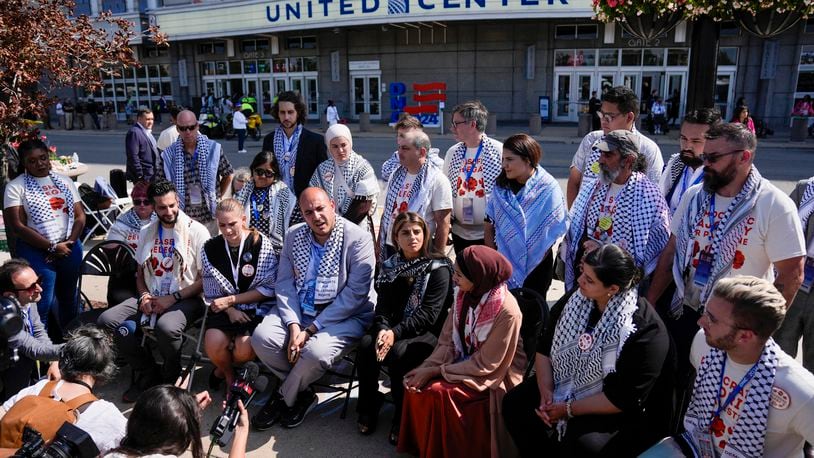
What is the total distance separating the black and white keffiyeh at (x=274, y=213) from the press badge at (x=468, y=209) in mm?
1481

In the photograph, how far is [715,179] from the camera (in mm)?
3271

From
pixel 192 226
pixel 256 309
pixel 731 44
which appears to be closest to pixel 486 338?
pixel 256 309

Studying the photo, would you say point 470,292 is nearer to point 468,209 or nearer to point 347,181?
point 468,209

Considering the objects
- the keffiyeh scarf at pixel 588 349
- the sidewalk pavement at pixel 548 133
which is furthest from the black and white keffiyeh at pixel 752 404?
the sidewalk pavement at pixel 548 133

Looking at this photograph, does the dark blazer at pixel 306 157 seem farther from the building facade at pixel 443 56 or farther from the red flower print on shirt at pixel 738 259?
the building facade at pixel 443 56

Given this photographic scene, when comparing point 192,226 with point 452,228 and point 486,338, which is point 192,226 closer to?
point 452,228

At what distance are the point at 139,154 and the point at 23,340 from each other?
170 inches

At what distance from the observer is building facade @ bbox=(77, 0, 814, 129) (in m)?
23.5

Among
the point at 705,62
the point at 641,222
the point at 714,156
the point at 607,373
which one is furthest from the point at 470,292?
the point at 705,62

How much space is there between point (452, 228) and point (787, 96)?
926 inches

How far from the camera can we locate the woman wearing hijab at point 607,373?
288 cm

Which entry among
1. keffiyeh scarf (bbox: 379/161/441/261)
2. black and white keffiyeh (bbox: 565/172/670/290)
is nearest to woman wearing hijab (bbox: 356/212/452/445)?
keffiyeh scarf (bbox: 379/161/441/261)

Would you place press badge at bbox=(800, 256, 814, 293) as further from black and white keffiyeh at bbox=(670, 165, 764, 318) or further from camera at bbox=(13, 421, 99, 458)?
camera at bbox=(13, 421, 99, 458)

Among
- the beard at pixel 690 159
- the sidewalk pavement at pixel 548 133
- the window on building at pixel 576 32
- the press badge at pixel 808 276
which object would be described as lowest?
the sidewalk pavement at pixel 548 133
